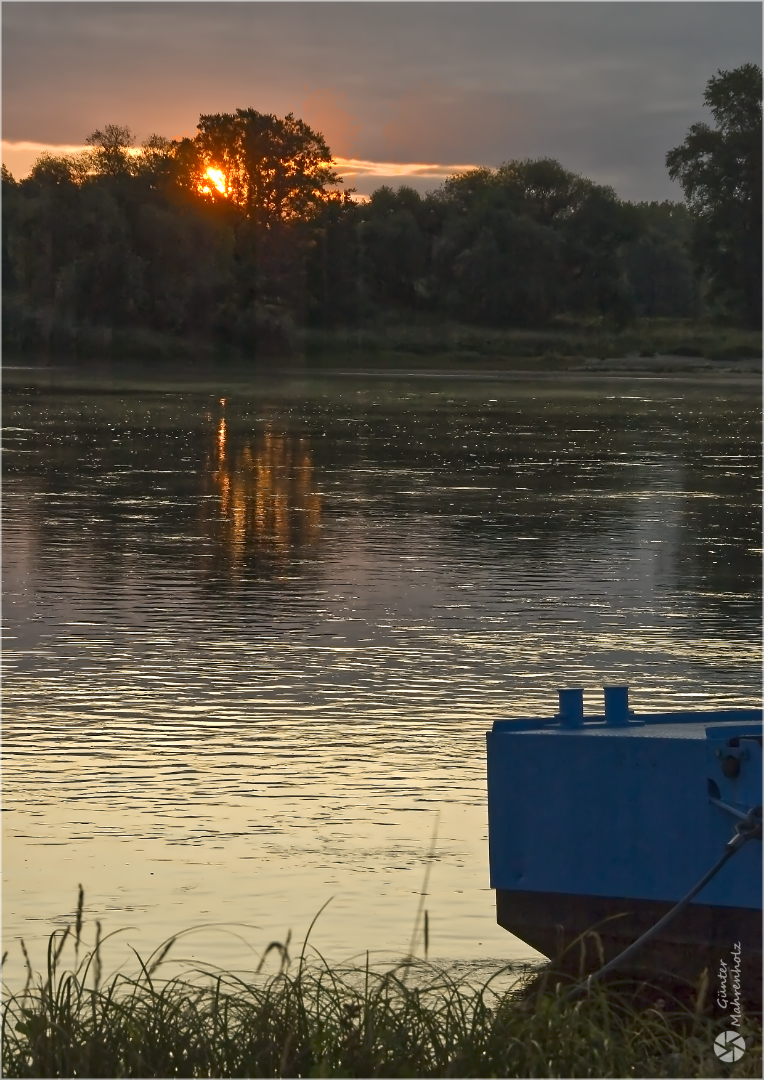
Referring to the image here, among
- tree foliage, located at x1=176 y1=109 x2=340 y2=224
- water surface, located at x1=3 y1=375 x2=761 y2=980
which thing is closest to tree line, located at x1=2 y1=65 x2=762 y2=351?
tree foliage, located at x1=176 y1=109 x2=340 y2=224

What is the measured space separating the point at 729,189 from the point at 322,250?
62.8ft

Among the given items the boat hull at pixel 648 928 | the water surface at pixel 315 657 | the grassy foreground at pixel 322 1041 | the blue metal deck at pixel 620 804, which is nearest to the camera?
the grassy foreground at pixel 322 1041

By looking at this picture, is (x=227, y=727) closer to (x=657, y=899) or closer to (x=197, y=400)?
(x=657, y=899)

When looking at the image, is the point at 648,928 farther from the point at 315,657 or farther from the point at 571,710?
the point at 315,657

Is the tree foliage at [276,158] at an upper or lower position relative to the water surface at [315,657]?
upper

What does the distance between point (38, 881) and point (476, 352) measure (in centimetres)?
7819

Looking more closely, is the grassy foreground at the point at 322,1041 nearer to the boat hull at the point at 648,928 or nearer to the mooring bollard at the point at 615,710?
the boat hull at the point at 648,928

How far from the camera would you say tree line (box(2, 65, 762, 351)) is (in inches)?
3268

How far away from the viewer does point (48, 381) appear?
220 feet

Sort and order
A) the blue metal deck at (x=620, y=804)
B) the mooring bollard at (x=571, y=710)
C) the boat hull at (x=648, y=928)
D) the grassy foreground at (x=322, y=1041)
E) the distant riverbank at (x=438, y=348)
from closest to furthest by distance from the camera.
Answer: the grassy foreground at (x=322, y=1041), the blue metal deck at (x=620, y=804), the boat hull at (x=648, y=928), the mooring bollard at (x=571, y=710), the distant riverbank at (x=438, y=348)

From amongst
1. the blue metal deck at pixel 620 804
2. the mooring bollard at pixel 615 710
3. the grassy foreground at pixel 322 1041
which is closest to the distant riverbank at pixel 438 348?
the mooring bollard at pixel 615 710

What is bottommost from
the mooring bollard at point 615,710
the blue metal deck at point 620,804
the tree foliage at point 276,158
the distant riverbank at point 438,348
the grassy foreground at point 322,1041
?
the grassy foreground at point 322,1041

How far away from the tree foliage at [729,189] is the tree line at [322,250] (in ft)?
0.36

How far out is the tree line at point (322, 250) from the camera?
272ft
